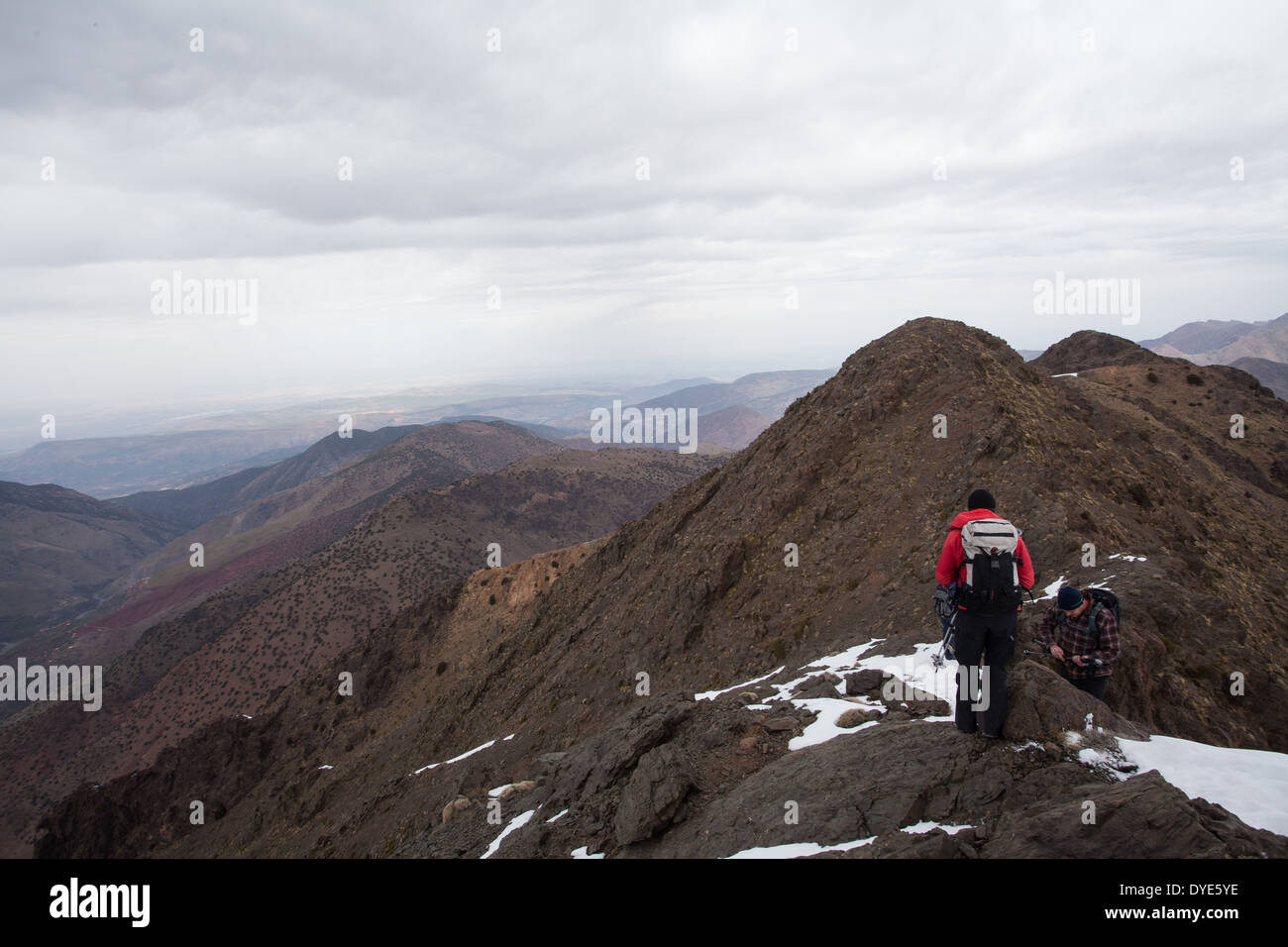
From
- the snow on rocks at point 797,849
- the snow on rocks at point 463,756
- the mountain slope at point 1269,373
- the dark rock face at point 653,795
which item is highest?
the mountain slope at point 1269,373

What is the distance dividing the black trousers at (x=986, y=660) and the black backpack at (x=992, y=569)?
0.13 m

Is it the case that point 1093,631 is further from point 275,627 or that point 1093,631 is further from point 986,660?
point 275,627

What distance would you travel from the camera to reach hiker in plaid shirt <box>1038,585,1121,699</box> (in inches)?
288

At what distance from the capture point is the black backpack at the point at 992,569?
6.13 m

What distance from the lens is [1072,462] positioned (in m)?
16.8

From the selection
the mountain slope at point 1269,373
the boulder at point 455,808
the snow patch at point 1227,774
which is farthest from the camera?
the mountain slope at point 1269,373

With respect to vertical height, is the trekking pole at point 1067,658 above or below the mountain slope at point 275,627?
above

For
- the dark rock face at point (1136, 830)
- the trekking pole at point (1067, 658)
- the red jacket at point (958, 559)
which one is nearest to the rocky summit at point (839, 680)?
the dark rock face at point (1136, 830)

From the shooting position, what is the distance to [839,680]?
35.5 feet

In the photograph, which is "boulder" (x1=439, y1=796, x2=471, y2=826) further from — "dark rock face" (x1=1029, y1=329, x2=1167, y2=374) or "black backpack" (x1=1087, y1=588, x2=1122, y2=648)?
"dark rock face" (x1=1029, y1=329, x2=1167, y2=374)

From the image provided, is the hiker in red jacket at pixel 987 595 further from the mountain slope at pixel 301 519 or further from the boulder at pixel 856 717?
the mountain slope at pixel 301 519

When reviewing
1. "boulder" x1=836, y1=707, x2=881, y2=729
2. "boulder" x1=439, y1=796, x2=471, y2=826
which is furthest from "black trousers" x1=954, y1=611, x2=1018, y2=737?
"boulder" x1=439, y1=796, x2=471, y2=826
